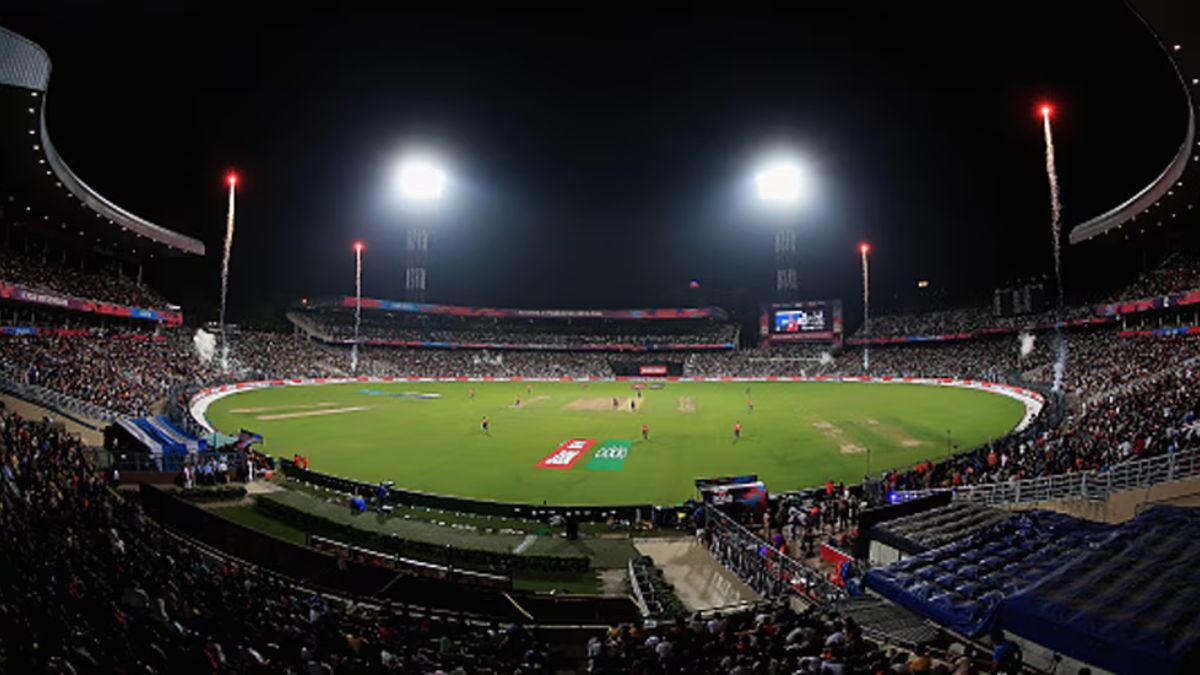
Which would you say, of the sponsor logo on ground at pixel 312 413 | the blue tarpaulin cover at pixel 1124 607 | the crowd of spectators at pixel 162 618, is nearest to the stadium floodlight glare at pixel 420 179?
the sponsor logo on ground at pixel 312 413

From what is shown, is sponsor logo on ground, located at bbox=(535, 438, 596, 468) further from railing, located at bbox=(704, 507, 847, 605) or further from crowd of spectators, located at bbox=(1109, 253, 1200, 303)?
crowd of spectators, located at bbox=(1109, 253, 1200, 303)

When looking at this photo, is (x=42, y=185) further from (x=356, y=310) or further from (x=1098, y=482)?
(x=1098, y=482)

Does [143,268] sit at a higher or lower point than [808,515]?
higher

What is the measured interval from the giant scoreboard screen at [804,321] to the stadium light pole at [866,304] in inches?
184

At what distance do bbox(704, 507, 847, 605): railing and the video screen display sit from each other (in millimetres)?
84858

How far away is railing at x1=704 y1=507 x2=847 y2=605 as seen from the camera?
11453mm

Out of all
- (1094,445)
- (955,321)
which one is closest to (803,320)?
(955,321)

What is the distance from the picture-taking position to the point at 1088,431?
22359 mm

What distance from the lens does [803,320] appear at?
315 feet

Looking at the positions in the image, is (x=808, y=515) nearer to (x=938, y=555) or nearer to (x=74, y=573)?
(x=938, y=555)

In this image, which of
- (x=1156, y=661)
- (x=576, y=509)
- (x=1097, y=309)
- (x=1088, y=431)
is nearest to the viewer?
(x=1156, y=661)

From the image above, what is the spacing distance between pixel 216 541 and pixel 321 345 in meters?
77.9

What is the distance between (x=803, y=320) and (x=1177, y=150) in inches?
2337

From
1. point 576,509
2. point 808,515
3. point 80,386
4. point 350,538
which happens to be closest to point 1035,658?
point 808,515
